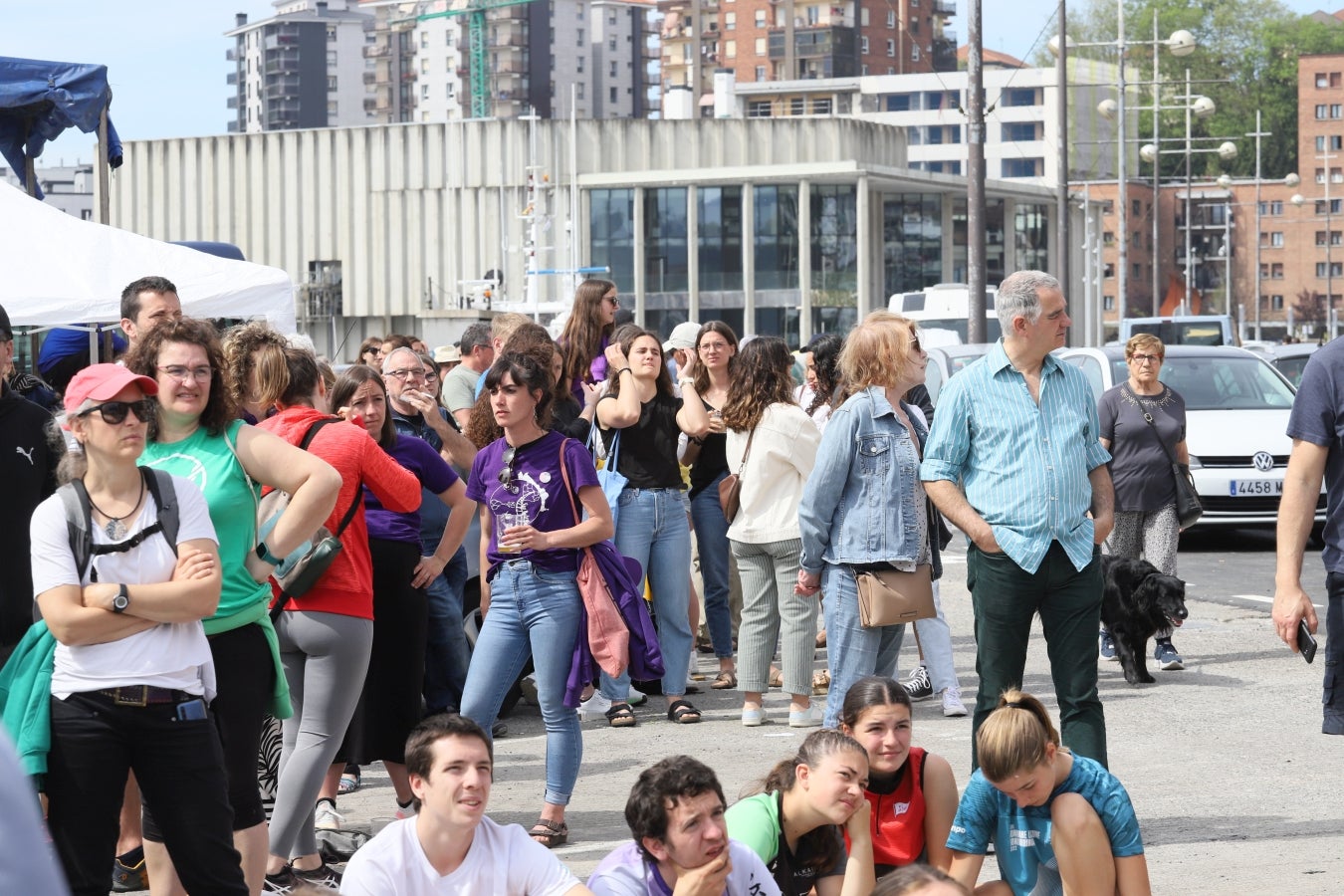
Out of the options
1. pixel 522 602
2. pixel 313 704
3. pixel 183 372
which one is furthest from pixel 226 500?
pixel 522 602

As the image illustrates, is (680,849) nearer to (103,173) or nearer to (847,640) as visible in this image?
(847,640)

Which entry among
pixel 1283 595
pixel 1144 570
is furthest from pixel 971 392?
pixel 1144 570

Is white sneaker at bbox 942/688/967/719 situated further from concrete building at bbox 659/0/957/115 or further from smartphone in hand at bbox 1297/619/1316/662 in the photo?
concrete building at bbox 659/0/957/115

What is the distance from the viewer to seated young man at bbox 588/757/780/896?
4.55 m

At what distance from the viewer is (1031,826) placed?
534 centimetres

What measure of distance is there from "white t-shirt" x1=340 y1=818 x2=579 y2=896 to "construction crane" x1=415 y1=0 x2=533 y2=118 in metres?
168

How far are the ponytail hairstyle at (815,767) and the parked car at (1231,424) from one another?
10799 mm

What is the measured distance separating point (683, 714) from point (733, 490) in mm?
1194

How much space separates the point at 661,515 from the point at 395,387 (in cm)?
184

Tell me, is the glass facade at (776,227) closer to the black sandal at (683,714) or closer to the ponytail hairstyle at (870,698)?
the black sandal at (683,714)

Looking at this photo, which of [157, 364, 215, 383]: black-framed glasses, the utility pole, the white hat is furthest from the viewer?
the utility pole

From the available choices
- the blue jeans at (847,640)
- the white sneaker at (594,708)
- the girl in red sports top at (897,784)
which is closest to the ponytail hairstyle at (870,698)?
the girl in red sports top at (897,784)

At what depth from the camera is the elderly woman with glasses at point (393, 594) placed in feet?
22.7

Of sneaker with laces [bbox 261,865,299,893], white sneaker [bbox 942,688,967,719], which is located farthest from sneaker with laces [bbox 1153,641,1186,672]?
sneaker with laces [bbox 261,865,299,893]
